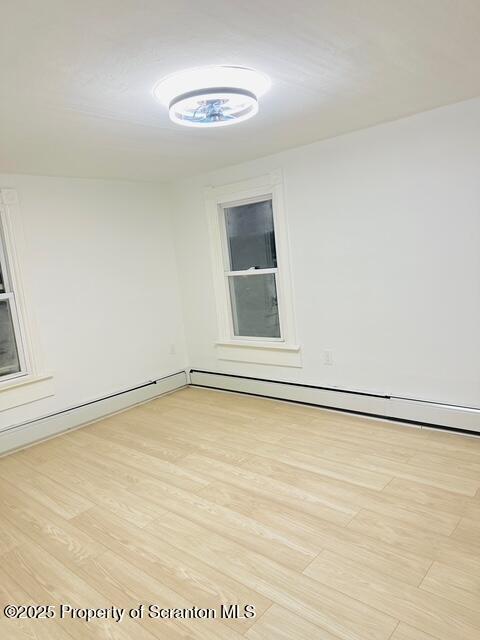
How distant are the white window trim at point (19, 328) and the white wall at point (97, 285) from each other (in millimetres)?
55

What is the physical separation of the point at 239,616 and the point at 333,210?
2.93 meters

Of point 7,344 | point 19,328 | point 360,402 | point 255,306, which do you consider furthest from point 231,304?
point 7,344

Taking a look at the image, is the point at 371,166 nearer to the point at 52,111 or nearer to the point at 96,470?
the point at 52,111

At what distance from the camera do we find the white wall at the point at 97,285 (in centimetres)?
379

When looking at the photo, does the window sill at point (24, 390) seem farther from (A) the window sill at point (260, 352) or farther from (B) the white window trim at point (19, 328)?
(A) the window sill at point (260, 352)

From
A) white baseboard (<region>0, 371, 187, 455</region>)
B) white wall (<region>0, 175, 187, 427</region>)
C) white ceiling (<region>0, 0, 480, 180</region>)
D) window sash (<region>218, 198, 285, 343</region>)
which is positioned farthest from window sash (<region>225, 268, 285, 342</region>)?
white ceiling (<region>0, 0, 480, 180</region>)

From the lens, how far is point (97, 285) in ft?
13.8

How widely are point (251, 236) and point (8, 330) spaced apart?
2382mm

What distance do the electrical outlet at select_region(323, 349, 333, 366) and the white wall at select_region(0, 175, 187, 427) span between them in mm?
1835

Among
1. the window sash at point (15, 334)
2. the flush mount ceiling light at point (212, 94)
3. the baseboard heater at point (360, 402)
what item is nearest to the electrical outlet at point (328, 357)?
the baseboard heater at point (360, 402)

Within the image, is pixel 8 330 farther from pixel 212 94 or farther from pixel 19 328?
pixel 212 94

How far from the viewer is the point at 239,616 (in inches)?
69.4

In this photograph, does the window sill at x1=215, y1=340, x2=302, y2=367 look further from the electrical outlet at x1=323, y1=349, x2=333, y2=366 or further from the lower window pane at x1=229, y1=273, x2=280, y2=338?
the electrical outlet at x1=323, y1=349, x2=333, y2=366

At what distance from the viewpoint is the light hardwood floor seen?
175cm
